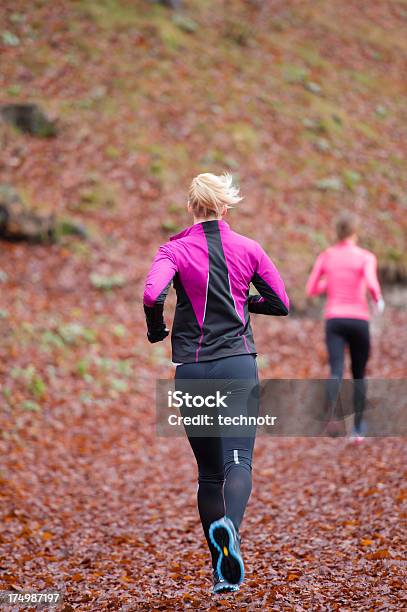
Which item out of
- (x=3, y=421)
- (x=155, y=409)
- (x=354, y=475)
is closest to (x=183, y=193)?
(x=155, y=409)

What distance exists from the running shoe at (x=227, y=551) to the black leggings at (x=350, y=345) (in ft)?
13.1

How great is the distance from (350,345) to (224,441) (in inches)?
157

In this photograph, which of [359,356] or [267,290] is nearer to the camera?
[267,290]

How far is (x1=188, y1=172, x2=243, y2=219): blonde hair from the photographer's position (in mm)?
3791

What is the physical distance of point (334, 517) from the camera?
18.5ft

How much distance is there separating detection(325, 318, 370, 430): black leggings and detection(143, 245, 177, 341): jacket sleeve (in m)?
3.83

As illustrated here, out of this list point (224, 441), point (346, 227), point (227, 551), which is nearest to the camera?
point (227, 551)

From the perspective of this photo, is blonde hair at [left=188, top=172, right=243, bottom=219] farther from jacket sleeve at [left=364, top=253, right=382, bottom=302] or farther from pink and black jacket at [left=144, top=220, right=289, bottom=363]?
jacket sleeve at [left=364, top=253, right=382, bottom=302]

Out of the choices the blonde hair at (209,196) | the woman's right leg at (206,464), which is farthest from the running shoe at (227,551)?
the blonde hair at (209,196)

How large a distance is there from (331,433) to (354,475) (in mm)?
598

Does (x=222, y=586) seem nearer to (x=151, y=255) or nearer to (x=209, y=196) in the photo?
(x=209, y=196)

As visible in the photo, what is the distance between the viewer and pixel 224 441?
12.1ft

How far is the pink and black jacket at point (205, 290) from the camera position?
12.0 feet

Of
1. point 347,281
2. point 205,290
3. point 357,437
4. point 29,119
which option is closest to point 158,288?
point 205,290
